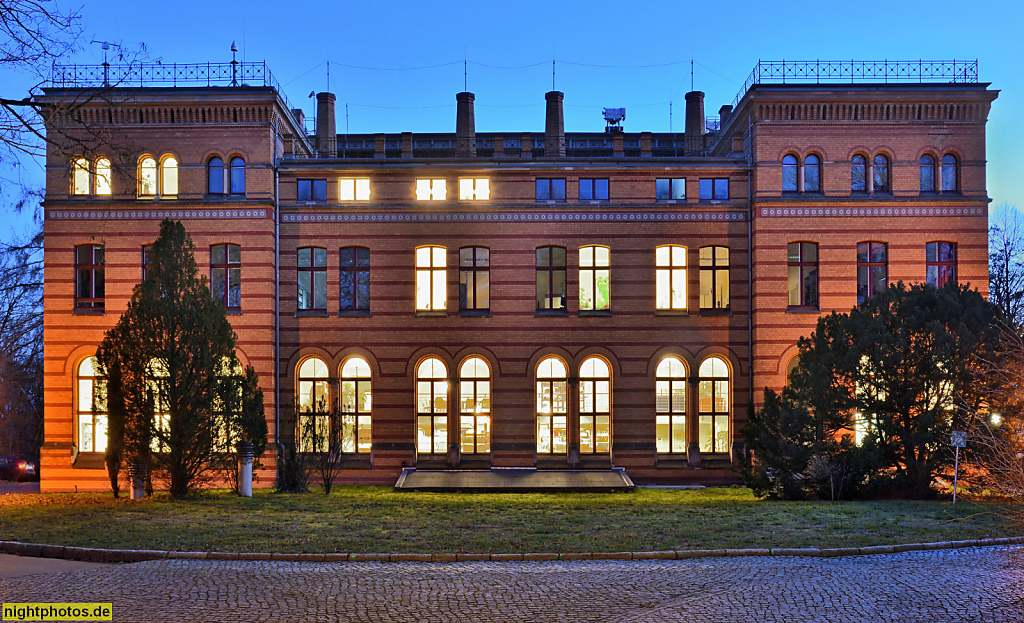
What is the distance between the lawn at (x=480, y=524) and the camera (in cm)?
1367

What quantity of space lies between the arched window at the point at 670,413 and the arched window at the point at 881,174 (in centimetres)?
932

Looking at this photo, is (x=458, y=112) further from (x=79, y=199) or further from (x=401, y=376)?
(x=79, y=199)

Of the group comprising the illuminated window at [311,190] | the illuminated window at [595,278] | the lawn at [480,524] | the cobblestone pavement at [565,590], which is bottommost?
the lawn at [480,524]

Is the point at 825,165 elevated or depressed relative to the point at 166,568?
elevated

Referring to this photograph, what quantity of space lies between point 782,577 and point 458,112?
83.4ft

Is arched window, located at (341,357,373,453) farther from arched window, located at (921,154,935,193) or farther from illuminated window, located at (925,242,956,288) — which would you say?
arched window, located at (921,154,935,193)

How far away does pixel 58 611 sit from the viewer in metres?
9.91

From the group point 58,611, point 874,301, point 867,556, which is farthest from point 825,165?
point 58,611

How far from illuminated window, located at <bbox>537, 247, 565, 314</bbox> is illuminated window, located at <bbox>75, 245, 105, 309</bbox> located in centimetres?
1478

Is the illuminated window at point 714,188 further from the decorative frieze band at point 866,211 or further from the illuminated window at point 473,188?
the illuminated window at point 473,188

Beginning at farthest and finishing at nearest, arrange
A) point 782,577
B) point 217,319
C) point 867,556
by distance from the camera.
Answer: point 217,319
point 867,556
point 782,577

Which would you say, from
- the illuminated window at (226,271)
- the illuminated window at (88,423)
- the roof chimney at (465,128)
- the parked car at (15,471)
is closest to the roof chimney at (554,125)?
the roof chimney at (465,128)

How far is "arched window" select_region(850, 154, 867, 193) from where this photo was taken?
27562 millimetres

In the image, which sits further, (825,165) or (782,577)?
(825,165)
